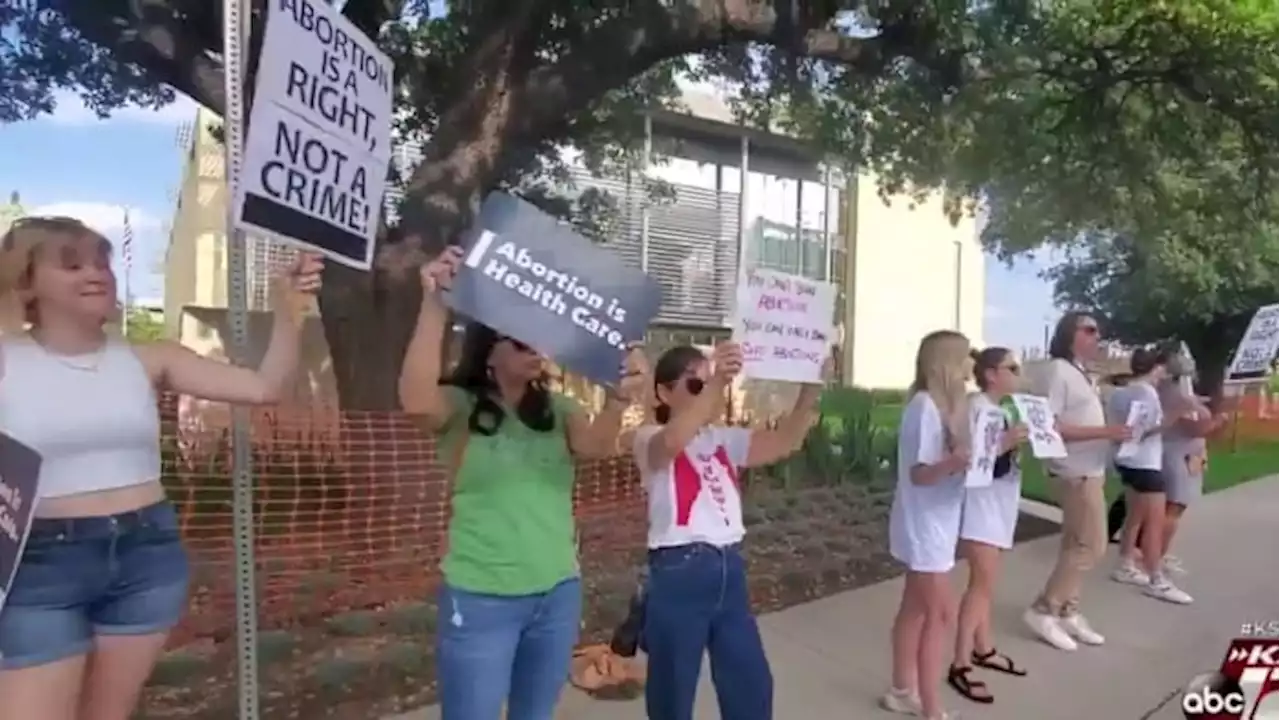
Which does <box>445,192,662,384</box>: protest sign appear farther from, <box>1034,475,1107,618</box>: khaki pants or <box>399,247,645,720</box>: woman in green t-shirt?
<box>1034,475,1107,618</box>: khaki pants

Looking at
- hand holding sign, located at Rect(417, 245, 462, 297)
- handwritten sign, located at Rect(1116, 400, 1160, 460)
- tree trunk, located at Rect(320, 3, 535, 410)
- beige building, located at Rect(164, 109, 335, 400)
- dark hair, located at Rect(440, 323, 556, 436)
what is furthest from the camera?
beige building, located at Rect(164, 109, 335, 400)

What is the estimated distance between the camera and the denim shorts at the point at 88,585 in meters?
2.81

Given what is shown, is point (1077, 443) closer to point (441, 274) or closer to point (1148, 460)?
point (1148, 460)

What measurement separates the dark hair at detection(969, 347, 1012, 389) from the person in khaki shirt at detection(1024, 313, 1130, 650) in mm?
773

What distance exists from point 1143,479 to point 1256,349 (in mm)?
1252

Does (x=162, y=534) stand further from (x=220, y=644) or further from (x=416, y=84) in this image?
(x=416, y=84)

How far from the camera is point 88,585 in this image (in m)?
2.89

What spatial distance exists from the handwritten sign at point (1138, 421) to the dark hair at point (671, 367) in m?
4.31

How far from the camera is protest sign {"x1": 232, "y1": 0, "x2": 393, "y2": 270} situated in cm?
319

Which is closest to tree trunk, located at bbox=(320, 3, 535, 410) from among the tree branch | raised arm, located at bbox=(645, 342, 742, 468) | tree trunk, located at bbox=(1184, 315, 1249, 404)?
the tree branch

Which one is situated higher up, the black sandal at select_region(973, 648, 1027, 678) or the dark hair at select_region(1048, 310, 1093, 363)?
the dark hair at select_region(1048, 310, 1093, 363)

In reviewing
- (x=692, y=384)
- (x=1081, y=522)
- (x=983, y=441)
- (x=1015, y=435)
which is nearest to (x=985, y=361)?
(x=1015, y=435)

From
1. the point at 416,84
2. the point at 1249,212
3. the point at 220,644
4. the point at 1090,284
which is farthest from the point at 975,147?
the point at 1090,284

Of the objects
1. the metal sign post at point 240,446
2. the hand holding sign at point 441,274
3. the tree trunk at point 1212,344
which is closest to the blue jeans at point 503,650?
the metal sign post at point 240,446
